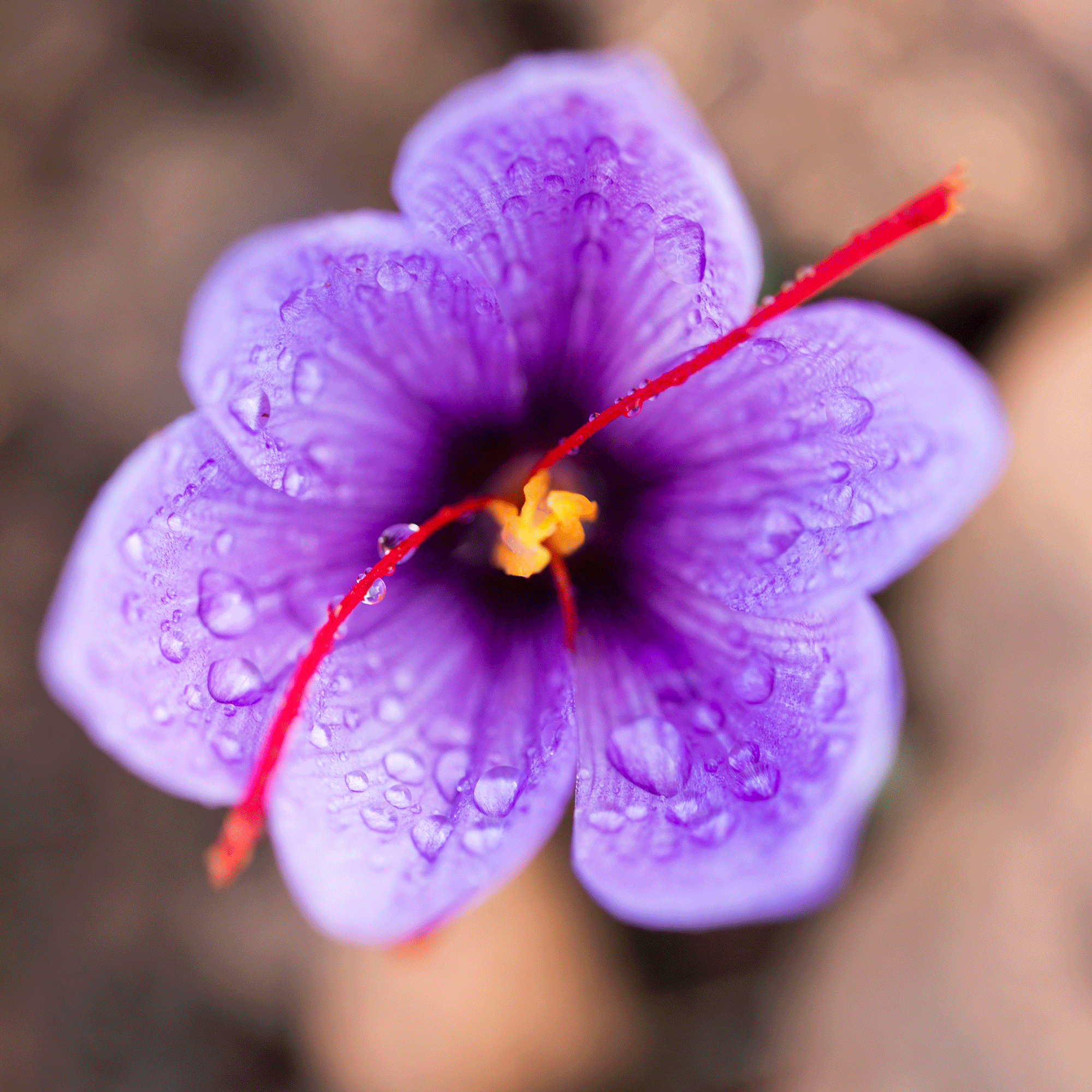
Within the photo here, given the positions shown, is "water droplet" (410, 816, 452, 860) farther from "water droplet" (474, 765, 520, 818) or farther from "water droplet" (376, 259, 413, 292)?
"water droplet" (376, 259, 413, 292)

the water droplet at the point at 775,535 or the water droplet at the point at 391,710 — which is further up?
the water droplet at the point at 391,710

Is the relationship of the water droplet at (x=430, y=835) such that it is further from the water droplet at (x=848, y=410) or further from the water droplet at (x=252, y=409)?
the water droplet at (x=848, y=410)

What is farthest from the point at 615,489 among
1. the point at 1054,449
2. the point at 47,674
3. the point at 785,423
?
the point at 1054,449

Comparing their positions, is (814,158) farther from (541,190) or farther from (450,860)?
(450,860)

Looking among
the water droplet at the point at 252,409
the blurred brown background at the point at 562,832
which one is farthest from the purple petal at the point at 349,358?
the blurred brown background at the point at 562,832

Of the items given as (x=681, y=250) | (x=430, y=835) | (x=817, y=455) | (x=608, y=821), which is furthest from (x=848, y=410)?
(x=430, y=835)

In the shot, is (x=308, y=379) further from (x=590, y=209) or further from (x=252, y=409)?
(x=590, y=209)
